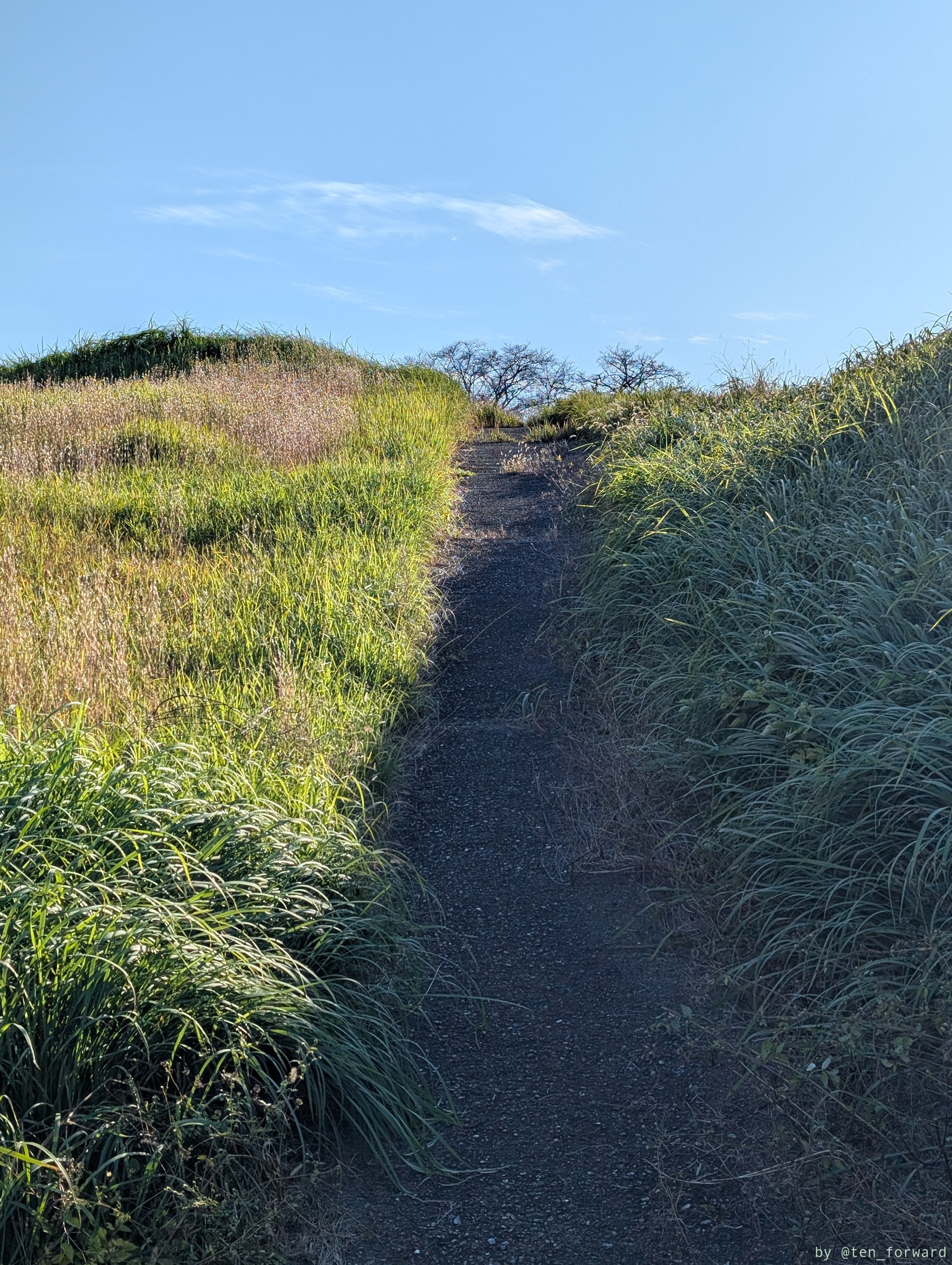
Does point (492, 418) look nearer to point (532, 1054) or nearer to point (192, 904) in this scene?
point (532, 1054)

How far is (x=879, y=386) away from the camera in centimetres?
626

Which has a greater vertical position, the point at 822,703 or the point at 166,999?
the point at 822,703

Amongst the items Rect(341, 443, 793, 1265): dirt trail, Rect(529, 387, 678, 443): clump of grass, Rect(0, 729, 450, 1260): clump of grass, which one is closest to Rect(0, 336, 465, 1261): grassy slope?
Rect(0, 729, 450, 1260): clump of grass

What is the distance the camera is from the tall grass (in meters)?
2.79

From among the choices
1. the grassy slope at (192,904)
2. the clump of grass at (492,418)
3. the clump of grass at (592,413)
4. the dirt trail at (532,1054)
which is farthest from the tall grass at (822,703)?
the clump of grass at (492,418)

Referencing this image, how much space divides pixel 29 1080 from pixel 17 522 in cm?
687

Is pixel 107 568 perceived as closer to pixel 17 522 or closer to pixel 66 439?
pixel 17 522

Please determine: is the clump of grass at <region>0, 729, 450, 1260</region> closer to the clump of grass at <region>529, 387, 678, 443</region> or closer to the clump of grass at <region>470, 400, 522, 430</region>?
the clump of grass at <region>529, 387, 678, 443</region>

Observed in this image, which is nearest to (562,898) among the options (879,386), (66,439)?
(879,386)

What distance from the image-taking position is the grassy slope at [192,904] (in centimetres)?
233

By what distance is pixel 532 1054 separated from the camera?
125 inches

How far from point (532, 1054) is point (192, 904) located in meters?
1.31

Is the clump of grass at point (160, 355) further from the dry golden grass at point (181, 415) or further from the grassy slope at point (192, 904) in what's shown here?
the grassy slope at point (192, 904)

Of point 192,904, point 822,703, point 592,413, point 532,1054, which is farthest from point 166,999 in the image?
point 592,413
